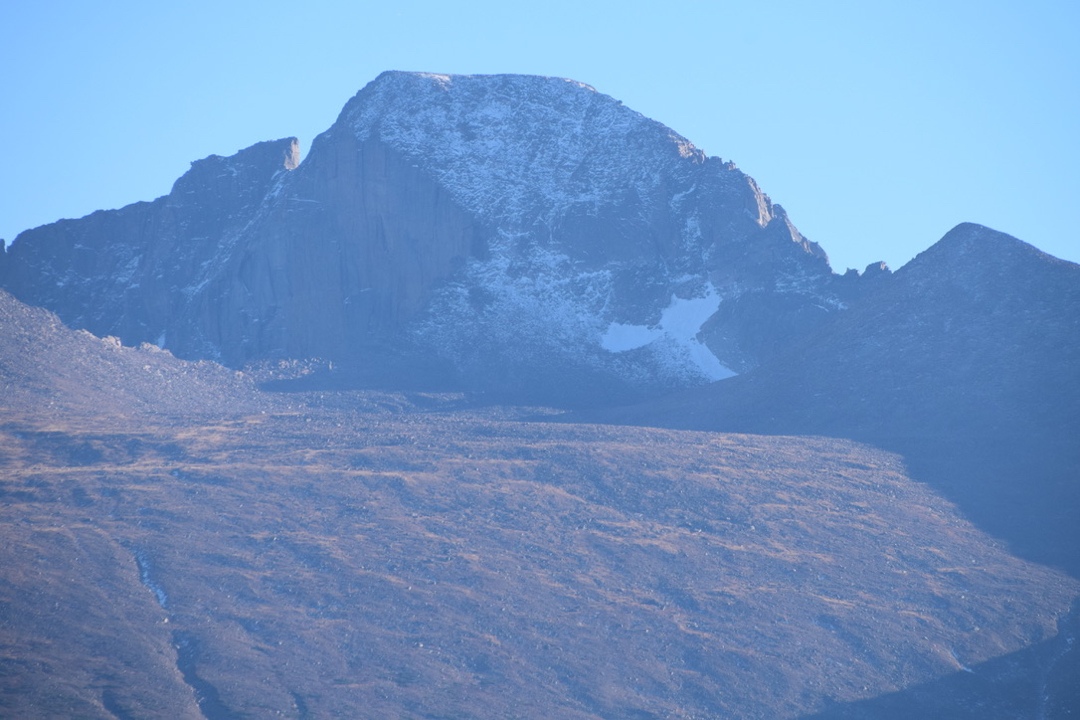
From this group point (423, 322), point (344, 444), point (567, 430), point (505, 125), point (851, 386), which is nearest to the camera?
Answer: point (344, 444)

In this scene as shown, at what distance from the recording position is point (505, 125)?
519ft

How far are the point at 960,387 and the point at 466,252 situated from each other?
57341mm

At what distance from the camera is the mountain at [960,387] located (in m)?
98.2

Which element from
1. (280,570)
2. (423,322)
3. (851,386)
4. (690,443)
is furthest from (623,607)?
(423,322)

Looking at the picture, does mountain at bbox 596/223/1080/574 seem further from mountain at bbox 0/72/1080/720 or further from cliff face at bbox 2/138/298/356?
cliff face at bbox 2/138/298/356

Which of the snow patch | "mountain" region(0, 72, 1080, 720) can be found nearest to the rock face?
the snow patch

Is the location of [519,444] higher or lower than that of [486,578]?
higher

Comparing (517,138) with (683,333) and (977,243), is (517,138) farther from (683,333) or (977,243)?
(977,243)

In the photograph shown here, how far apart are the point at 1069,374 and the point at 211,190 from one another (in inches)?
3865

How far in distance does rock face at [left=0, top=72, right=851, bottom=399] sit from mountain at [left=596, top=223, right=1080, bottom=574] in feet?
50.2

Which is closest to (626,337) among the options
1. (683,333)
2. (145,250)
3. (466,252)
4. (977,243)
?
(683,333)

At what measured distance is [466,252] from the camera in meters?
147

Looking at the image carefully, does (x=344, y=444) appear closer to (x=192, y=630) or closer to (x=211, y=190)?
(x=192, y=630)

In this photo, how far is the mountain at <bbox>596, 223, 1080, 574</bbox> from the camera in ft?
322
